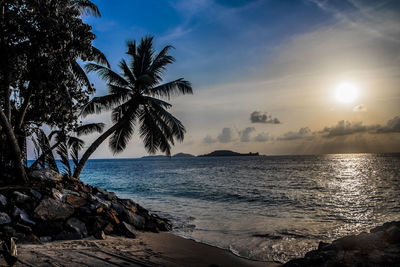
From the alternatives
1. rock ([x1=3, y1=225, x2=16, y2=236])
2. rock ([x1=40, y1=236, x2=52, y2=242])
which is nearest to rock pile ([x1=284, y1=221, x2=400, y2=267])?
rock ([x1=40, y1=236, x2=52, y2=242])

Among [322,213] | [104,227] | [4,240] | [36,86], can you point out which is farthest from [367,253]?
[36,86]

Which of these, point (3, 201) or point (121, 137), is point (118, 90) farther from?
point (3, 201)

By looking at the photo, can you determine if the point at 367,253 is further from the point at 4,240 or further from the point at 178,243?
the point at 4,240

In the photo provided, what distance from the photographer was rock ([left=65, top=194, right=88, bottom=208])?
22.4 ft

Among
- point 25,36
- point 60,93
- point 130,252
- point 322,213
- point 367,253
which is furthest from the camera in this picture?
point 322,213

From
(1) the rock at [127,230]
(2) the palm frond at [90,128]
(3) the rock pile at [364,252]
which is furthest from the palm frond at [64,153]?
(3) the rock pile at [364,252]

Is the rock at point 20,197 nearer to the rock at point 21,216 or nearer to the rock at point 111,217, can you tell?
the rock at point 21,216

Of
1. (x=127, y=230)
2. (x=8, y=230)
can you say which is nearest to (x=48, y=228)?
(x=8, y=230)

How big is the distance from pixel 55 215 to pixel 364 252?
22.3 feet

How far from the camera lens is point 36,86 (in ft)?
27.8

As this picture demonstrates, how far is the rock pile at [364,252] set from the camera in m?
4.04

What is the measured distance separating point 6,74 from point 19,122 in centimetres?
208

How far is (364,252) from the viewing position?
14.3ft

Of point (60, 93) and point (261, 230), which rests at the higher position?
point (60, 93)
